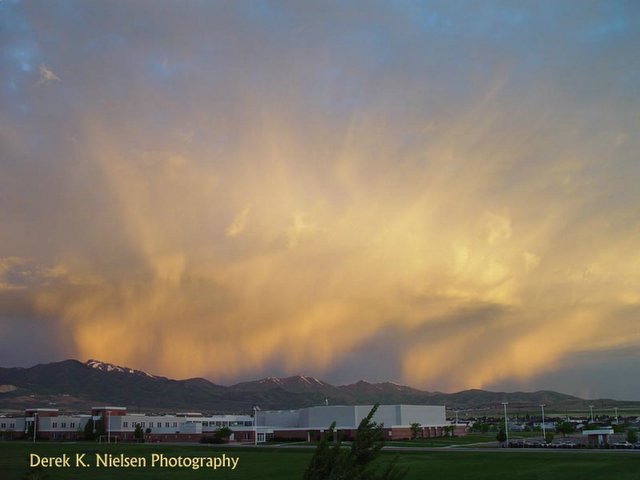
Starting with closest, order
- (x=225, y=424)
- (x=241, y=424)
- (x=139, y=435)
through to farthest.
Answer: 1. (x=139, y=435)
2. (x=225, y=424)
3. (x=241, y=424)

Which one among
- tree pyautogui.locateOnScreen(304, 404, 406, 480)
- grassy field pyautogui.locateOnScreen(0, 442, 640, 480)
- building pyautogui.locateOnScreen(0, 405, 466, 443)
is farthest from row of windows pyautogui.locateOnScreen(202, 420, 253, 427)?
tree pyautogui.locateOnScreen(304, 404, 406, 480)

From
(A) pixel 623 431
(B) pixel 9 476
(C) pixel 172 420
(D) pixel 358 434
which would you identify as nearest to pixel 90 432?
(C) pixel 172 420

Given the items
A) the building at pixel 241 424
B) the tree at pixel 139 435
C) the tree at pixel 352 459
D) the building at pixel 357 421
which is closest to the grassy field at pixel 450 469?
the building at pixel 357 421

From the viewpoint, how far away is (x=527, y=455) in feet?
288

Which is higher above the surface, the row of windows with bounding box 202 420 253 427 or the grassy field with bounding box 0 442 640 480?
the grassy field with bounding box 0 442 640 480

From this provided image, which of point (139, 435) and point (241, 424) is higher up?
point (241, 424)

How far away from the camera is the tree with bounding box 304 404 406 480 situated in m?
12.4

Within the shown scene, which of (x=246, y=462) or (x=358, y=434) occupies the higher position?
(x=358, y=434)

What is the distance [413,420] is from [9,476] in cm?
10375

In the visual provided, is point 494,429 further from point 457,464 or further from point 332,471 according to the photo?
point 332,471

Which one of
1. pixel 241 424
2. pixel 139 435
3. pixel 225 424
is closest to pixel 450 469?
pixel 139 435

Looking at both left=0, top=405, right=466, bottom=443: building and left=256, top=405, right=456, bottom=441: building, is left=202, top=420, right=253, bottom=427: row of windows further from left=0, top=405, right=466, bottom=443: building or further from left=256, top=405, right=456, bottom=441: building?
left=256, top=405, right=456, bottom=441: building

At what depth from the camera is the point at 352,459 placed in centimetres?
1257

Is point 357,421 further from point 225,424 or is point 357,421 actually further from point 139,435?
point 139,435
